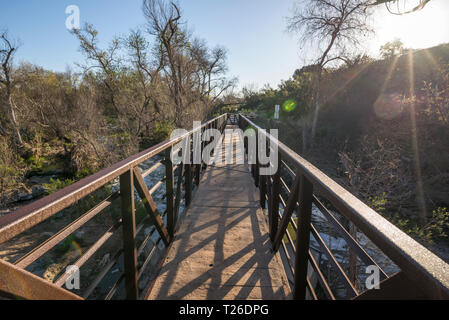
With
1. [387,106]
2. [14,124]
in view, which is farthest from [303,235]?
[14,124]

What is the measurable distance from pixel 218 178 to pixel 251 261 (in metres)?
2.69

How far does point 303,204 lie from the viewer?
1.41m

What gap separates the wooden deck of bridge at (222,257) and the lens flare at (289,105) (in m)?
17.9

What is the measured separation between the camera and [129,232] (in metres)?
1.54

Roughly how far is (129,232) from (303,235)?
1.11m

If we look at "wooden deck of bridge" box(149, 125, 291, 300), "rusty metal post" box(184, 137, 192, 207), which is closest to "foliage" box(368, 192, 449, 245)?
"wooden deck of bridge" box(149, 125, 291, 300)

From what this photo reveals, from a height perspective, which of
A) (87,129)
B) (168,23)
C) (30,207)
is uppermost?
(168,23)

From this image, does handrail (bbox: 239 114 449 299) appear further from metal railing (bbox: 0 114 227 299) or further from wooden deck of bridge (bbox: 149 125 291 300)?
wooden deck of bridge (bbox: 149 125 291 300)

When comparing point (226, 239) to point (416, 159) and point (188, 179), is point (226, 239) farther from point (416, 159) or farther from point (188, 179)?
point (416, 159)

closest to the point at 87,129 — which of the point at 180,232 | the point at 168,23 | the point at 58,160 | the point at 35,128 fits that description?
the point at 58,160

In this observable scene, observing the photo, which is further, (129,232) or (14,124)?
(14,124)

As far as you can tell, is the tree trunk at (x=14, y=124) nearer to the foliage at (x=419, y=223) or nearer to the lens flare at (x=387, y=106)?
the foliage at (x=419, y=223)

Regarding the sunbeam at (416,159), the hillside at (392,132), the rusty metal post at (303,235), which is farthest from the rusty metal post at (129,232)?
the sunbeam at (416,159)
